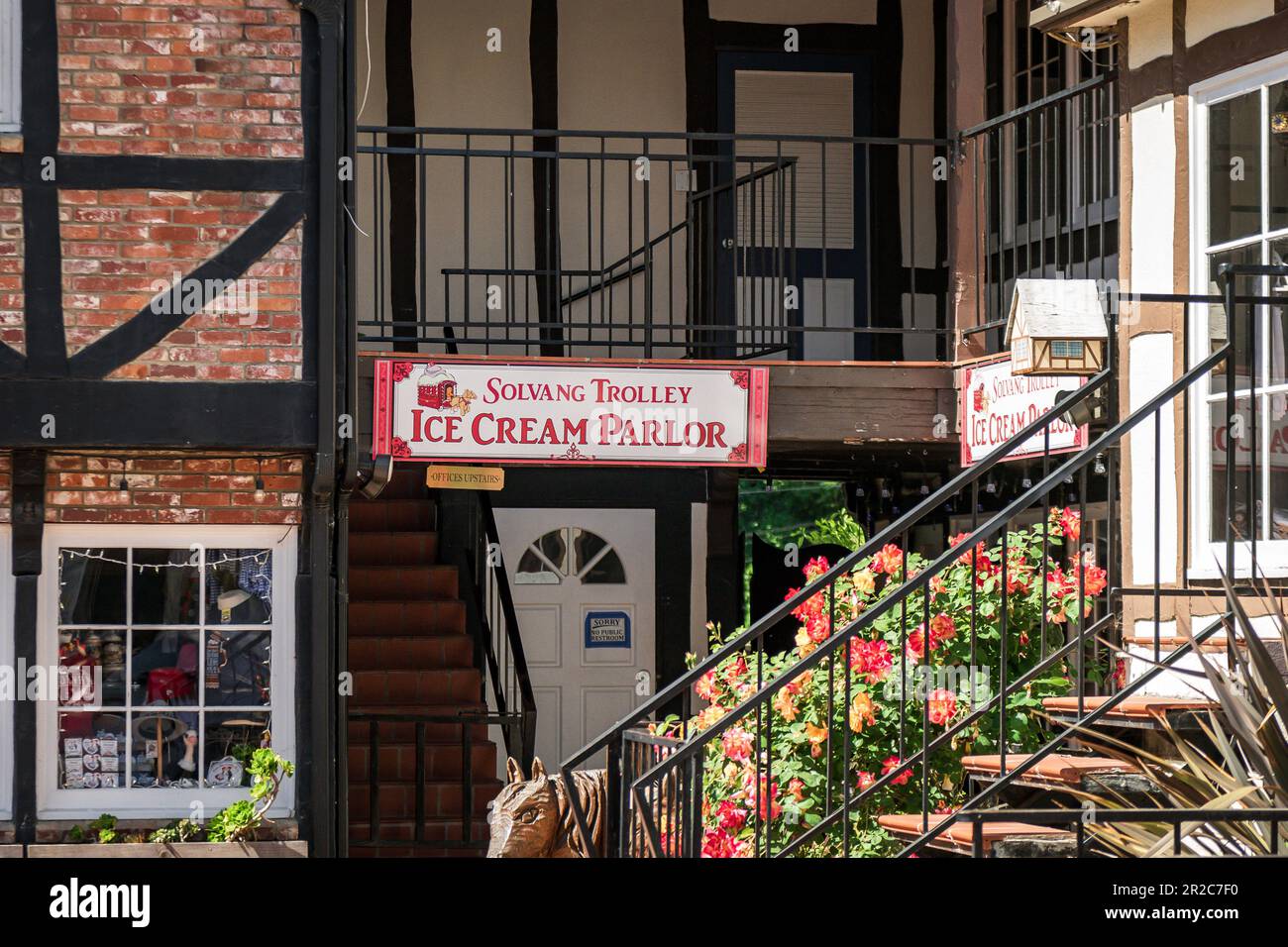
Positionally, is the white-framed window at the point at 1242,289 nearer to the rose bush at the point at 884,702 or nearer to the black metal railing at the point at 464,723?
the rose bush at the point at 884,702

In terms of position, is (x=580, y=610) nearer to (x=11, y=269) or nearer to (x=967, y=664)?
(x=967, y=664)

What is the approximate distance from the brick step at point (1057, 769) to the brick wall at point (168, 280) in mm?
3543

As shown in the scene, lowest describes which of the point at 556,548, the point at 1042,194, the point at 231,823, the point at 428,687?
the point at 231,823

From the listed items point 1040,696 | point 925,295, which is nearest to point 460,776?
point 1040,696

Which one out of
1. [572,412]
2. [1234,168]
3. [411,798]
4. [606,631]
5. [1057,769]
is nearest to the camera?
[1057,769]

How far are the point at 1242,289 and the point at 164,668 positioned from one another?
5017 mm

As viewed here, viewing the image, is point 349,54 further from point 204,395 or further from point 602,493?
point 602,493

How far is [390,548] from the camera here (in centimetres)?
1078

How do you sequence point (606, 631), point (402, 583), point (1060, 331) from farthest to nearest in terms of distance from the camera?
point (606, 631) → point (402, 583) → point (1060, 331)

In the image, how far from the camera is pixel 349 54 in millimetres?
7742

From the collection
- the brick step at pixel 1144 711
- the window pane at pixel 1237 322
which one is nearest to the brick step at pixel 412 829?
the brick step at pixel 1144 711

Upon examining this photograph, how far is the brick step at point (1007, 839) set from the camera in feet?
17.9

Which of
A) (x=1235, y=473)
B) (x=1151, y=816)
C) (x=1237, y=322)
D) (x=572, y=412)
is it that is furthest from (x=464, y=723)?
(x=1151, y=816)

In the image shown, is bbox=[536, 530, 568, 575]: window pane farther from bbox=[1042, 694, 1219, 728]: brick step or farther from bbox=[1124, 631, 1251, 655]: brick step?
bbox=[1042, 694, 1219, 728]: brick step
